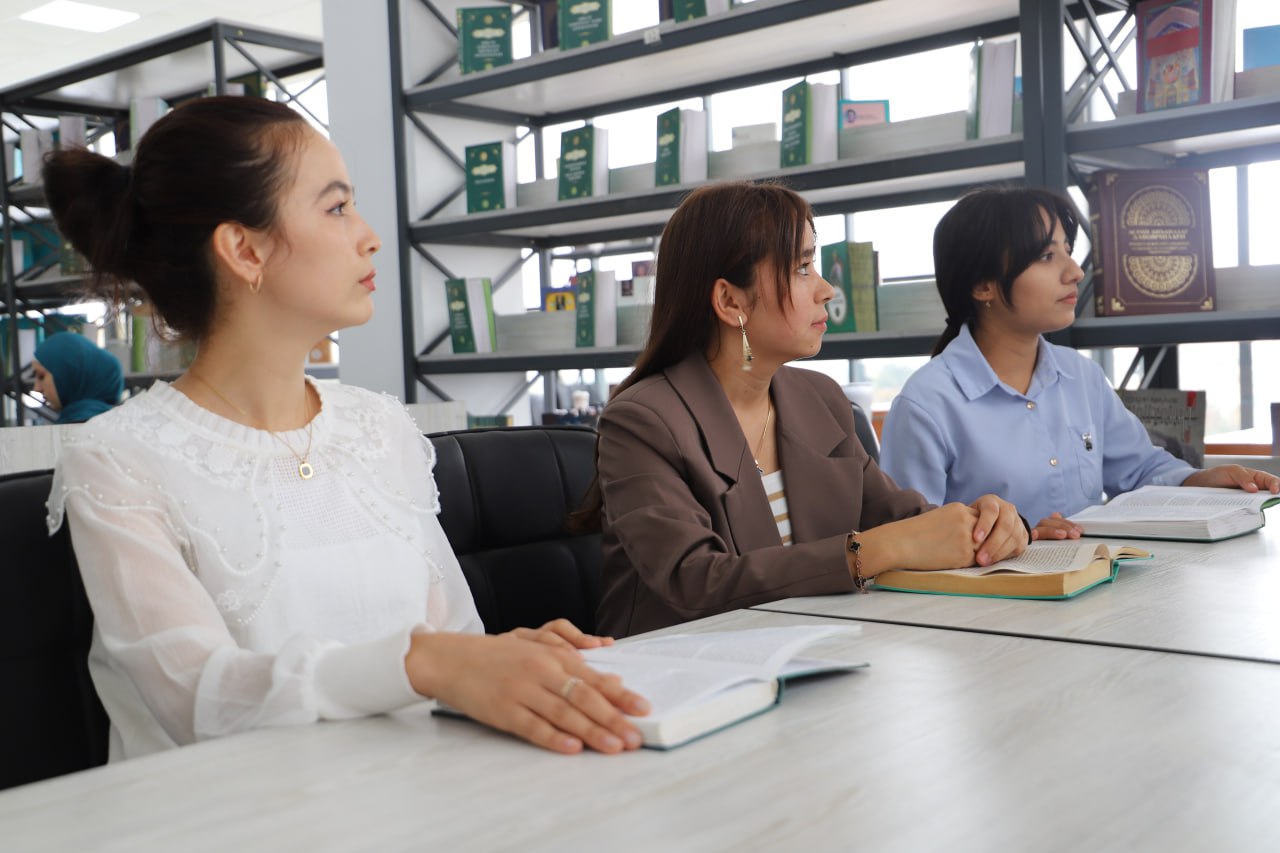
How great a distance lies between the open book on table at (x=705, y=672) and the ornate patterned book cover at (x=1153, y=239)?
6.26 ft

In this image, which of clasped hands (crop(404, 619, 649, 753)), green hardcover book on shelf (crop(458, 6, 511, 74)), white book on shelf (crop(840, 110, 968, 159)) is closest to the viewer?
clasped hands (crop(404, 619, 649, 753))

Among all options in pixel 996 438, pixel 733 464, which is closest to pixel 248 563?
pixel 733 464

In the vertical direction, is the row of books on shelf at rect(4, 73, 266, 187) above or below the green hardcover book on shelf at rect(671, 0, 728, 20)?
above

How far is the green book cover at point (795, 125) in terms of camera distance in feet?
10.5

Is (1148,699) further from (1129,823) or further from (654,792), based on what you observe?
(654,792)

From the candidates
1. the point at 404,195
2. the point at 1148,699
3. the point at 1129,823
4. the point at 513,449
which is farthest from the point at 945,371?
the point at 404,195

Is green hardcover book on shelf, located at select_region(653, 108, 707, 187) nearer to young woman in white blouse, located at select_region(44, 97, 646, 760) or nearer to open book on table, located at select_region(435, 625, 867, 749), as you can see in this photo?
young woman in white blouse, located at select_region(44, 97, 646, 760)

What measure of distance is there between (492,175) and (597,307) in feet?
2.18

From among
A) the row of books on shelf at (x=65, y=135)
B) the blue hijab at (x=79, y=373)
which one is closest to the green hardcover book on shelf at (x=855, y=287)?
the blue hijab at (x=79, y=373)

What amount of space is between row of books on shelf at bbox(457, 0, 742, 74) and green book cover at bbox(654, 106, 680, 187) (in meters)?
0.31

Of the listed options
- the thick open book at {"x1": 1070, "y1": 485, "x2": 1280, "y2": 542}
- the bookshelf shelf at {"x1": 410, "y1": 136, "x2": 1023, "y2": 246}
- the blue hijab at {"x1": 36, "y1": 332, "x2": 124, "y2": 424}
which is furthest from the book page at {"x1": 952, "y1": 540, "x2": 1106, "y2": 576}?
the blue hijab at {"x1": 36, "y1": 332, "x2": 124, "y2": 424}

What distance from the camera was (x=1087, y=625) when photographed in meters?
1.08

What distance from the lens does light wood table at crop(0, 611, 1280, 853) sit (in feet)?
2.00

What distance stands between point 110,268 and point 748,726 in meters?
0.94
